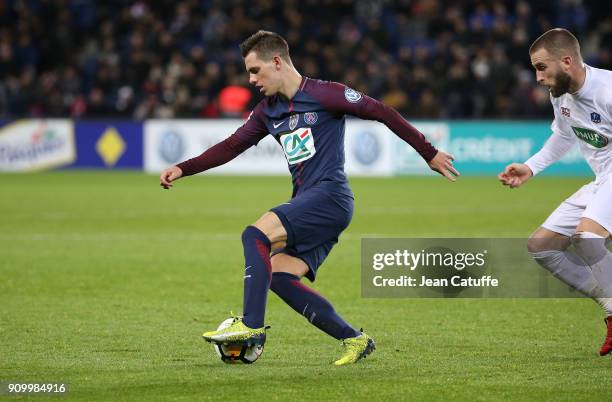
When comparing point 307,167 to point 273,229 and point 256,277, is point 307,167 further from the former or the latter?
point 256,277

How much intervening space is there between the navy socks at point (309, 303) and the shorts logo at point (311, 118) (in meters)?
0.93

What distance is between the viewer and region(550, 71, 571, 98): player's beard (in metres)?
6.45

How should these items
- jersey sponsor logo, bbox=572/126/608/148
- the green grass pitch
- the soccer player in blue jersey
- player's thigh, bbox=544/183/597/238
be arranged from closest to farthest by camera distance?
the green grass pitch, the soccer player in blue jersey, jersey sponsor logo, bbox=572/126/608/148, player's thigh, bbox=544/183/597/238

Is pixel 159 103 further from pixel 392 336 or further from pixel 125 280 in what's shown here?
pixel 392 336

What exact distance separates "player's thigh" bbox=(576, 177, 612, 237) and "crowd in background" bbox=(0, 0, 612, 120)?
17.8 m

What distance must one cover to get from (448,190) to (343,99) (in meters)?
14.7

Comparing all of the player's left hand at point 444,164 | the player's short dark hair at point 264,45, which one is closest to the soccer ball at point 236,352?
the player's left hand at point 444,164

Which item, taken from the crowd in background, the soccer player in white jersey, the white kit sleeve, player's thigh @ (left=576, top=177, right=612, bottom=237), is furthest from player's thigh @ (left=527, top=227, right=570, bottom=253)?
the crowd in background

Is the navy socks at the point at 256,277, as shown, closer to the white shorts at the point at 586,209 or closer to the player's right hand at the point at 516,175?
the player's right hand at the point at 516,175

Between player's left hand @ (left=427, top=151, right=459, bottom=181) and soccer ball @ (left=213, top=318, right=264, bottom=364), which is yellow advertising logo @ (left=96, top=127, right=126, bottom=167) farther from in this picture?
player's left hand @ (left=427, top=151, right=459, bottom=181)

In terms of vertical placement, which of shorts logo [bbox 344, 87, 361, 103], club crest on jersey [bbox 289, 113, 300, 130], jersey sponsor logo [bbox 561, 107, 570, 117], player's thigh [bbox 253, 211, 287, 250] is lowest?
player's thigh [bbox 253, 211, 287, 250]

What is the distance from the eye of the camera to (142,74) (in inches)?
1059

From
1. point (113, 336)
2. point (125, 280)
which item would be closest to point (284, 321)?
point (113, 336)

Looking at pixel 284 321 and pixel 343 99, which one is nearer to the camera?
pixel 343 99
